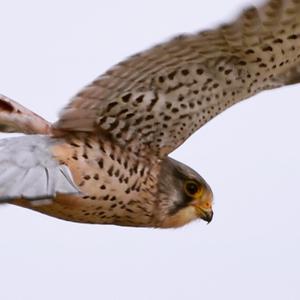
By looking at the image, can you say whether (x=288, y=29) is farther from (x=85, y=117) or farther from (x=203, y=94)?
(x=85, y=117)

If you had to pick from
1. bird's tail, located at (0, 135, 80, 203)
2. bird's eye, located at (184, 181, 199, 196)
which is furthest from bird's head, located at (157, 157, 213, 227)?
bird's tail, located at (0, 135, 80, 203)

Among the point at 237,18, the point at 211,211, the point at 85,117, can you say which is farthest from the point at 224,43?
the point at 211,211

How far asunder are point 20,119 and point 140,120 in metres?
0.85

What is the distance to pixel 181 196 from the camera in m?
9.95

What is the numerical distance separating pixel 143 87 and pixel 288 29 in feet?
2.84

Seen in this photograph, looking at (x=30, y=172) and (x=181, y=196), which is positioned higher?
Result: (x=30, y=172)

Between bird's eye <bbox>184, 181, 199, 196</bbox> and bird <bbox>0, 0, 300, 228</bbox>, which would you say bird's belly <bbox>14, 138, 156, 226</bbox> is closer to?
bird <bbox>0, 0, 300, 228</bbox>

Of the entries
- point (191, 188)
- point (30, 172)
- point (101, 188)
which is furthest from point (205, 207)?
point (30, 172)

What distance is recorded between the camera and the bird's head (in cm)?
977

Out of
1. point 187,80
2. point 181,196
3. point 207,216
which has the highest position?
point 187,80

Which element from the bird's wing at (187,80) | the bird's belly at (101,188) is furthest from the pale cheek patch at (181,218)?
the bird's wing at (187,80)

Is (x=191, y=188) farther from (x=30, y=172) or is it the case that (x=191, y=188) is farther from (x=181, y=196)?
(x=30, y=172)

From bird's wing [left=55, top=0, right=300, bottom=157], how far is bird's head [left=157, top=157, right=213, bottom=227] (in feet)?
0.98

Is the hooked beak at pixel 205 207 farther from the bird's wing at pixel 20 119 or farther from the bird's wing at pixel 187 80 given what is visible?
the bird's wing at pixel 20 119
